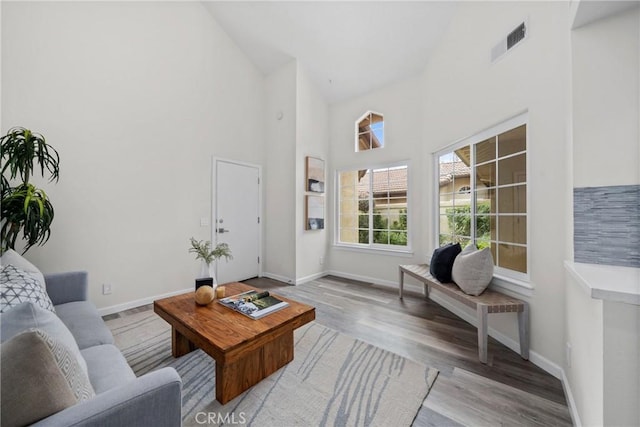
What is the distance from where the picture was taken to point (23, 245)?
2389 millimetres

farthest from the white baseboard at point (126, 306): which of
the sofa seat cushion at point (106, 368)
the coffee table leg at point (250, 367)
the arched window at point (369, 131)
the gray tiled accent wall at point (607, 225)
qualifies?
the gray tiled accent wall at point (607, 225)

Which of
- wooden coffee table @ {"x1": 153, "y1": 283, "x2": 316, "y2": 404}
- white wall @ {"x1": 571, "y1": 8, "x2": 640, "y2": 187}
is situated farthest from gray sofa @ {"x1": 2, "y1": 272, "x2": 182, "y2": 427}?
white wall @ {"x1": 571, "y1": 8, "x2": 640, "y2": 187}

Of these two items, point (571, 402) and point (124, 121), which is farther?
point (124, 121)

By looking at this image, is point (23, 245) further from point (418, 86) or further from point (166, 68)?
point (418, 86)

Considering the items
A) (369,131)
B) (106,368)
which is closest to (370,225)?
(369,131)

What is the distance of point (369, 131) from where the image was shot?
4266 millimetres

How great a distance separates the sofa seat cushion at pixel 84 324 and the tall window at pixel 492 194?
→ 309 cm

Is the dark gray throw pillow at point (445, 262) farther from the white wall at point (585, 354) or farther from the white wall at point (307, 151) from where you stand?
the white wall at point (307, 151)

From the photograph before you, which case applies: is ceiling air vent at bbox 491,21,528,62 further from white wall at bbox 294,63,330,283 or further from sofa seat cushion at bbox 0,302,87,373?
sofa seat cushion at bbox 0,302,87,373

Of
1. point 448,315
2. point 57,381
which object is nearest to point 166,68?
point 57,381

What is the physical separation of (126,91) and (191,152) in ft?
3.07

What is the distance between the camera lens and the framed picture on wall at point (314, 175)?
4.13 meters

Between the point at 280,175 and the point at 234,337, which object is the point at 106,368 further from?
the point at 280,175

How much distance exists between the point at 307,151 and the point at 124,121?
241 centimetres
